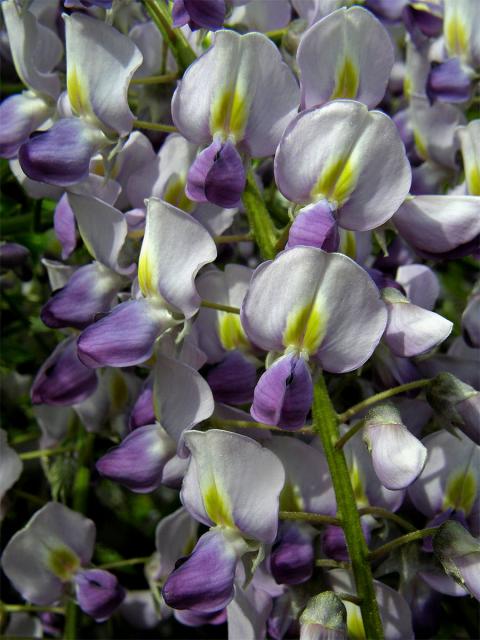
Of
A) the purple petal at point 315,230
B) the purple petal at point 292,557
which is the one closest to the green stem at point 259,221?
the purple petal at point 315,230

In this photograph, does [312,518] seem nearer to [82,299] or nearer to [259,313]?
[259,313]

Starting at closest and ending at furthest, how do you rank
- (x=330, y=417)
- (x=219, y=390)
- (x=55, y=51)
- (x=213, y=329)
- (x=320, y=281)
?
(x=320, y=281) < (x=330, y=417) < (x=219, y=390) < (x=213, y=329) < (x=55, y=51)

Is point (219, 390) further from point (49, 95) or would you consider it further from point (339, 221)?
point (49, 95)

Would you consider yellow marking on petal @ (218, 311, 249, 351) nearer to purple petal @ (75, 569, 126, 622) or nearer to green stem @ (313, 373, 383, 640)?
green stem @ (313, 373, 383, 640)

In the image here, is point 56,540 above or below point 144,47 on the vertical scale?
below

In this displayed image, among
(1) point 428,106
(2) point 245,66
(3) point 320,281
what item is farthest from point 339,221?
(1) point 428,106

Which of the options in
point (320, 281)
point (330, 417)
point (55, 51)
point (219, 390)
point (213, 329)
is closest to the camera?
point (320, 281)
